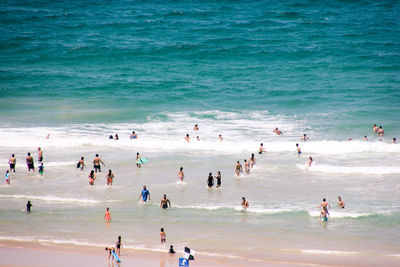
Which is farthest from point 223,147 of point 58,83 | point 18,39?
point 18,39

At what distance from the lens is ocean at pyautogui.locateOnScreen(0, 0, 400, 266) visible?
1720 cm

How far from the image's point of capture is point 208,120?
34.3m

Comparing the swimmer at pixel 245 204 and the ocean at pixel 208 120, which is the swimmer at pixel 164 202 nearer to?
the ocean at pixel 208 120

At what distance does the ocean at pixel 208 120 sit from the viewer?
17203 mm

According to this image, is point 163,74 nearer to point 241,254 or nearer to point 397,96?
point 397,96

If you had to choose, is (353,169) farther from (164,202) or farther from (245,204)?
(164,202)

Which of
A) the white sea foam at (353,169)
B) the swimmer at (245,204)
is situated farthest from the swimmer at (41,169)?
the white sea foam at (353,169)

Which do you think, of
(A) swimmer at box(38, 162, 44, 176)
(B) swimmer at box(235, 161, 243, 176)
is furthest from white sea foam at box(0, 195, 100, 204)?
(B) swimmer at box(235, 161, 243, 176)

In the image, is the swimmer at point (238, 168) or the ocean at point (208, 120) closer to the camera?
the ocean at point (208, 120)

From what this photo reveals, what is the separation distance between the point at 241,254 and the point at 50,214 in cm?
768

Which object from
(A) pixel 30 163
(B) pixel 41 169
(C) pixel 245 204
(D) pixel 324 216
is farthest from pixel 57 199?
(D) pixel 324 216

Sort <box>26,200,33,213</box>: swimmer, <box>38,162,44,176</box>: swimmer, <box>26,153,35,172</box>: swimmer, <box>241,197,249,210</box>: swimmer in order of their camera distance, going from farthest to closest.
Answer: <box>26,153,35,172</box>: swimmer < <box>38,162,44,176</box>: swimmer < <box>241,197,249,210</box>: swimmer < <box>26,200,33,213</box>: swimmer

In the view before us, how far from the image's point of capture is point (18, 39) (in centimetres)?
5353

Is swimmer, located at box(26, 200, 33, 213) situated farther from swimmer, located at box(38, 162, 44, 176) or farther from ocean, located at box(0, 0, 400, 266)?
swimmer, located at box(38, 162, 44, 176)
